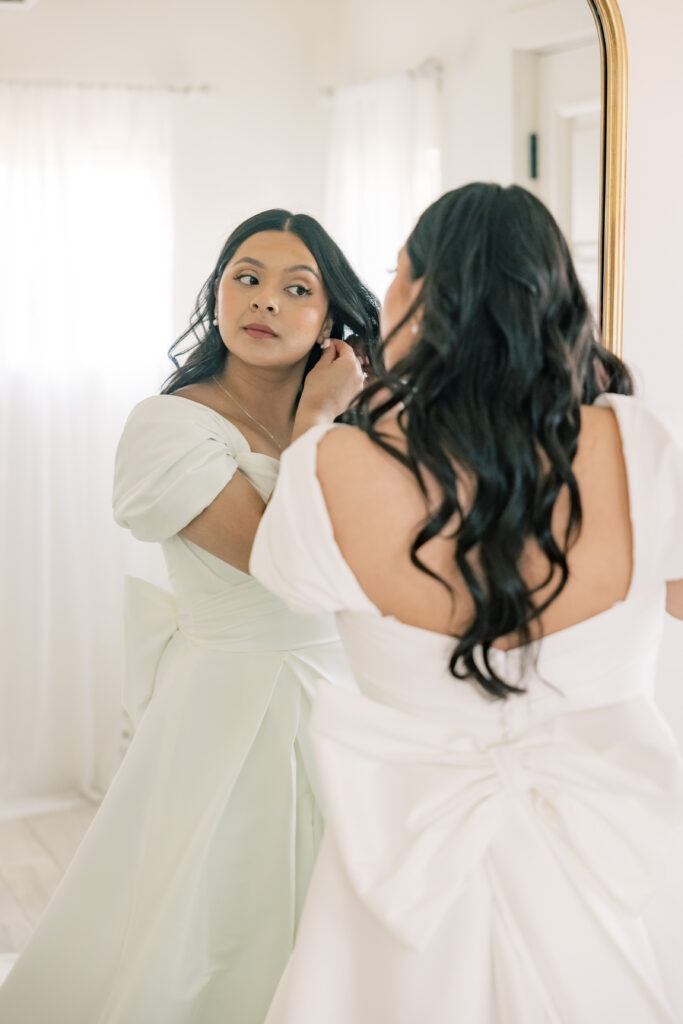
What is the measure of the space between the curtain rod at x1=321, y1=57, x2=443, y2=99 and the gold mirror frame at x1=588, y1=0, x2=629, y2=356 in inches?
11.2

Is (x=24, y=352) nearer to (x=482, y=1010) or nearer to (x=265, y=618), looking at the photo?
(x=265, y=618)

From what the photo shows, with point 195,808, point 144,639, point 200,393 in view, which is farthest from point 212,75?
point 195,808

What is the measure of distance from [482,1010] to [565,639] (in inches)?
14.8

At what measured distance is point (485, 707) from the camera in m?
1.05

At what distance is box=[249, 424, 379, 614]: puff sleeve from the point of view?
1.00 meters

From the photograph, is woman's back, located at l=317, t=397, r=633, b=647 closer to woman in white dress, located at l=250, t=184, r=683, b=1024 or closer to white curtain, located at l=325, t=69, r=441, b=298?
woman in white dress, located at l=250, t=184, r=683, b=1024

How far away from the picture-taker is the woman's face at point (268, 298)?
1.57 metres

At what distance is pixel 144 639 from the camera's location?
1.65 metres

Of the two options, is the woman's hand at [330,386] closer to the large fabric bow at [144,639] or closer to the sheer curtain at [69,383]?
the large fabric bow at [144,639]

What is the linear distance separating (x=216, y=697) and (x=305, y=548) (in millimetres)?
616

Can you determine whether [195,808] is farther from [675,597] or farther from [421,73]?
[421,73]

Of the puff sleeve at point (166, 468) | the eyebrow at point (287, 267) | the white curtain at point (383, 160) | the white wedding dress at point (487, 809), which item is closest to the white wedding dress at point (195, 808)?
the puff sleeve at point (166, 468)

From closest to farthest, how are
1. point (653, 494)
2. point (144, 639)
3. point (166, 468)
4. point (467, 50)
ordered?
1. point (653, 494)
2. point (166, 468)
3. point (144, 639)
4. point (467, 50)

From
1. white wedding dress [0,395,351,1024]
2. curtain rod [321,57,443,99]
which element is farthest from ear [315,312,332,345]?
curtain rod [321,57,443,99]
